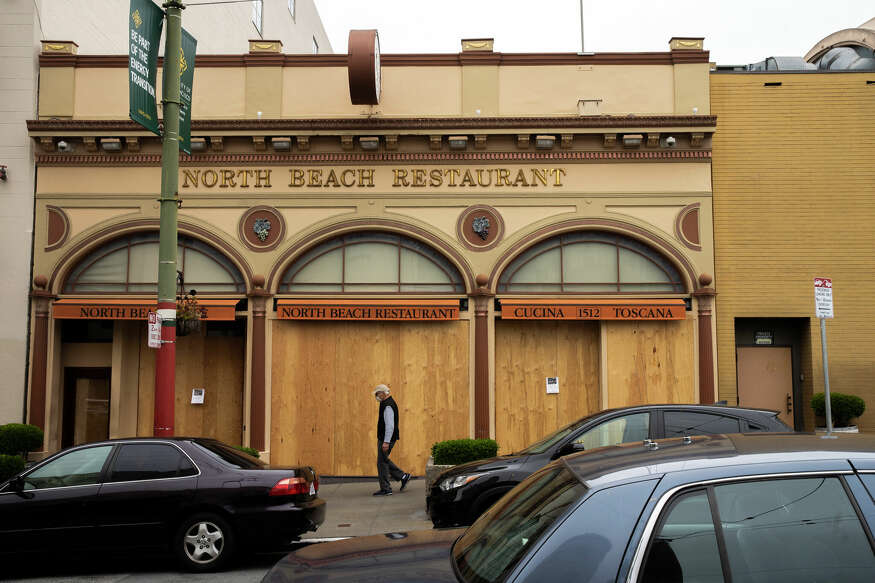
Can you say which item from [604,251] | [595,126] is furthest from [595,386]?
[595,126]

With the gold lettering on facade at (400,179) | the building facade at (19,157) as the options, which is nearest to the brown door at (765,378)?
the gold lettering on facade at (400,179)

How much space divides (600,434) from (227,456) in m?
4.21

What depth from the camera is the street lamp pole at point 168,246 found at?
10.4 m

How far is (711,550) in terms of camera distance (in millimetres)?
2922

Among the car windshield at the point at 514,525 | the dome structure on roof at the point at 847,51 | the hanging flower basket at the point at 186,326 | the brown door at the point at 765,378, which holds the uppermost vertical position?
the dome structure on roof at the point at 847,51

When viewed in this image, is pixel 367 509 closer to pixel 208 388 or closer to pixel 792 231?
pixel 208 388

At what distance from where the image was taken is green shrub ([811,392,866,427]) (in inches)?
563

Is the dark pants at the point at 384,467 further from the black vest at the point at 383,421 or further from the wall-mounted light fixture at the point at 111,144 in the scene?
the wall-mounted light fixture at the point at 111,144

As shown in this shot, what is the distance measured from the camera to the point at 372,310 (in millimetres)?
14938

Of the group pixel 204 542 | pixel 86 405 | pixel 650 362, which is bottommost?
pixel 204 542

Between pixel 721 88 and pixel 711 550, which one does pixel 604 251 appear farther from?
pixel 711 550

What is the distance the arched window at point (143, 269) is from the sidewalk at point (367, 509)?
449 centimetres

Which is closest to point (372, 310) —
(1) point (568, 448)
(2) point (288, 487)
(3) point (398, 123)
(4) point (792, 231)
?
(3) point (398, 123)

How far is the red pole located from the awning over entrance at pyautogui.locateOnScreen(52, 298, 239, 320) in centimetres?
449
